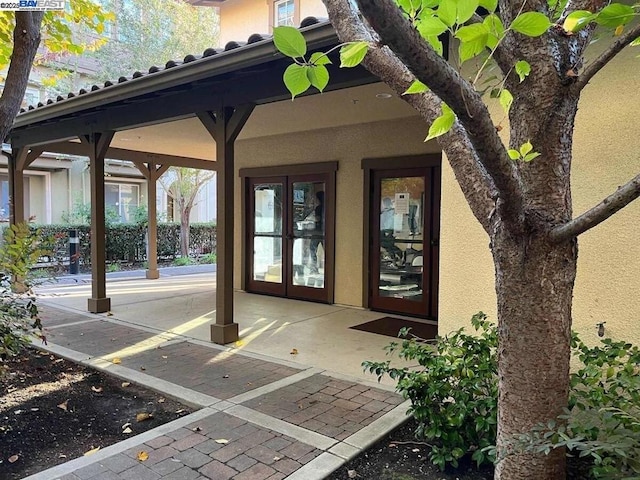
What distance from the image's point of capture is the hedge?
12.6m

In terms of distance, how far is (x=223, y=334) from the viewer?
16.6 feet

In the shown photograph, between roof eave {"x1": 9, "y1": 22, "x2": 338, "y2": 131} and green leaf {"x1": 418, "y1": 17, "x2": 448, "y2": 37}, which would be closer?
green leaf {"x1": 418, "y1": 17, "x2": 448, "y2": 37}

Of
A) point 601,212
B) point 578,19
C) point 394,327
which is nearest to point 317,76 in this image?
point 578,19

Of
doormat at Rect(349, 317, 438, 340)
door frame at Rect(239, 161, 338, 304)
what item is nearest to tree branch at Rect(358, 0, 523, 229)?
doormat at Rect(349, 317, 438, 340)

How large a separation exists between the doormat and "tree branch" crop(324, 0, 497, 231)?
3.86 m

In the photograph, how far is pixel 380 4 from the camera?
3.48 feet

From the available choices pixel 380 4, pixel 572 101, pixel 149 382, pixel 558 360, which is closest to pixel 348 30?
pixel 380 4

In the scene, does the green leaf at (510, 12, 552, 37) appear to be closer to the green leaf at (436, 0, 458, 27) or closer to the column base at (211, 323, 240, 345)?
the green leaf at (436, 0, 458, 27)

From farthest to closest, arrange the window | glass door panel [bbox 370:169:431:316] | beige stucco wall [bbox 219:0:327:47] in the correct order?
the window → beige stucco wall [bbox 219:0:327:47] → glass door panel [bbox 370:169:431:316]

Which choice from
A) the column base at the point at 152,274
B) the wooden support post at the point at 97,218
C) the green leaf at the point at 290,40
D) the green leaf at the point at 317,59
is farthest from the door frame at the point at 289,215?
the green leaf at the point at 290,40

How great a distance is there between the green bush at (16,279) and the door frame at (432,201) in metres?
4.45

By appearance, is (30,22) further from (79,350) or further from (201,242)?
(201,242)

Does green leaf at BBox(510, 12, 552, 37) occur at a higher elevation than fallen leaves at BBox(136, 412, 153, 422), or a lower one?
higher

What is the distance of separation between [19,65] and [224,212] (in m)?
2.26
